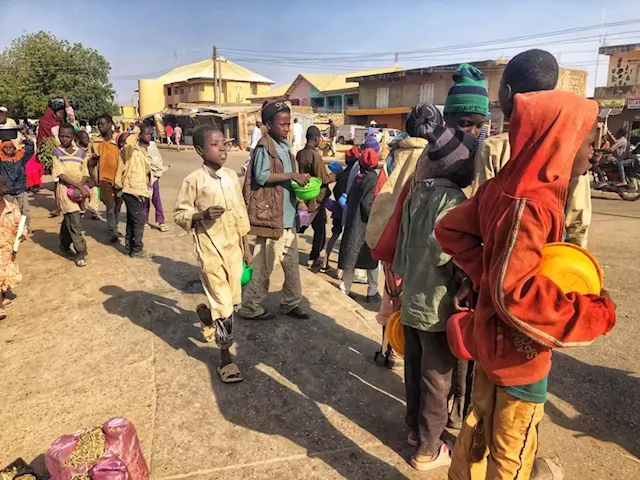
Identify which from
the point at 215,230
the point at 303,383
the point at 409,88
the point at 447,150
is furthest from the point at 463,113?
the point at 409,88

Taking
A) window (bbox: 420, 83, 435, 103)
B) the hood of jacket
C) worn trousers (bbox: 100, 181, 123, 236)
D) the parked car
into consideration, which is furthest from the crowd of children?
window (bbox: 420, 83, 435, 103)

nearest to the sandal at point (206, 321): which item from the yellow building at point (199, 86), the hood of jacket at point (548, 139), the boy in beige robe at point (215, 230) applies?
the boy in beige robe at point (215, 230)

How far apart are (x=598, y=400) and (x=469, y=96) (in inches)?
91.4

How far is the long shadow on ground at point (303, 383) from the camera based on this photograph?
277cm

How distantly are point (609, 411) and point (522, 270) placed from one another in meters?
2.36

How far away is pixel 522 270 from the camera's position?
149cm

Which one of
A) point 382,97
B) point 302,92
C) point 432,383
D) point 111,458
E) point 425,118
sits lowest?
point 111,458

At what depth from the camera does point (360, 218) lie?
5227mm

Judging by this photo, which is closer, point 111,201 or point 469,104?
point 469,104

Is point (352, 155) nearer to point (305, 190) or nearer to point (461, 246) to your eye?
point (305, 190)

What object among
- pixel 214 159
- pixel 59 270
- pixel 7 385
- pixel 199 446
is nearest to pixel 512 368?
pixel 199 446

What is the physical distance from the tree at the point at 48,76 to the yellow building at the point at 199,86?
19483mm

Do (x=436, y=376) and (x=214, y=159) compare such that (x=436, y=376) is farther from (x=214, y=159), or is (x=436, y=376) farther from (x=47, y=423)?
(x=47, y=423)

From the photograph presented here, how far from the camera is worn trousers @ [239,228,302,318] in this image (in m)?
4.36
